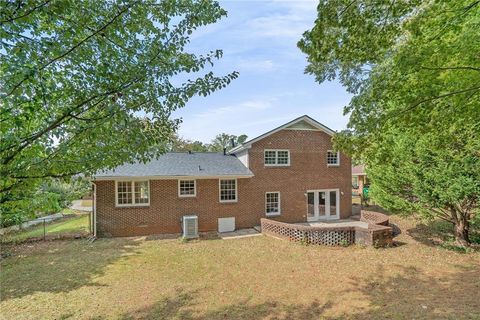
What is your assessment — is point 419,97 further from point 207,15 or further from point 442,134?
point 207,15

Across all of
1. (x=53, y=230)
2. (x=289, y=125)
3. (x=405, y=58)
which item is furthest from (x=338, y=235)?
(x=53, y=230)

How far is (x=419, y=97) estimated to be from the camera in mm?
5719

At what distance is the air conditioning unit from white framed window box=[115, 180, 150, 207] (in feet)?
7.84

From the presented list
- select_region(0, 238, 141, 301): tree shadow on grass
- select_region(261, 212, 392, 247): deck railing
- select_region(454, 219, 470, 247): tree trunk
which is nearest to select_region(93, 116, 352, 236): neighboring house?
select_region(0, 238, 141, 301): tree shadow on grass

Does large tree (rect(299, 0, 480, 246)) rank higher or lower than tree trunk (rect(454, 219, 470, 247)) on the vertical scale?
higher

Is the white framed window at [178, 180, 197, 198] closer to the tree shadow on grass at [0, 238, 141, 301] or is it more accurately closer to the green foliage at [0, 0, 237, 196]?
the tree shadow on grass at [0, 238, 141, 301]

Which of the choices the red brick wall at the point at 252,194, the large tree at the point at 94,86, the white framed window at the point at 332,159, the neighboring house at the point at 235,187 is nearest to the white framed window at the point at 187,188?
the neighboring house at the point at 235,187

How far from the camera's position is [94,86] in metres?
3.36

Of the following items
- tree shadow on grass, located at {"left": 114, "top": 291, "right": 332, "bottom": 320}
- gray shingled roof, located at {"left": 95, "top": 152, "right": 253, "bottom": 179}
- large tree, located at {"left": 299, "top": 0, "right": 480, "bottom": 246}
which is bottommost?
tree shadow on grass, located at {"left": 114, "top": 291, "right": 332, "bottom": 320}

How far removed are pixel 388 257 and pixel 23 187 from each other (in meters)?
11.3

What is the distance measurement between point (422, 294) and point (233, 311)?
4958 millimetres

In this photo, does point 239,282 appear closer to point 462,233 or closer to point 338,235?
point 338,235

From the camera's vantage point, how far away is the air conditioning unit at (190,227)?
536 inches

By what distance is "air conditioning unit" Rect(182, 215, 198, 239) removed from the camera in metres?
13.6
